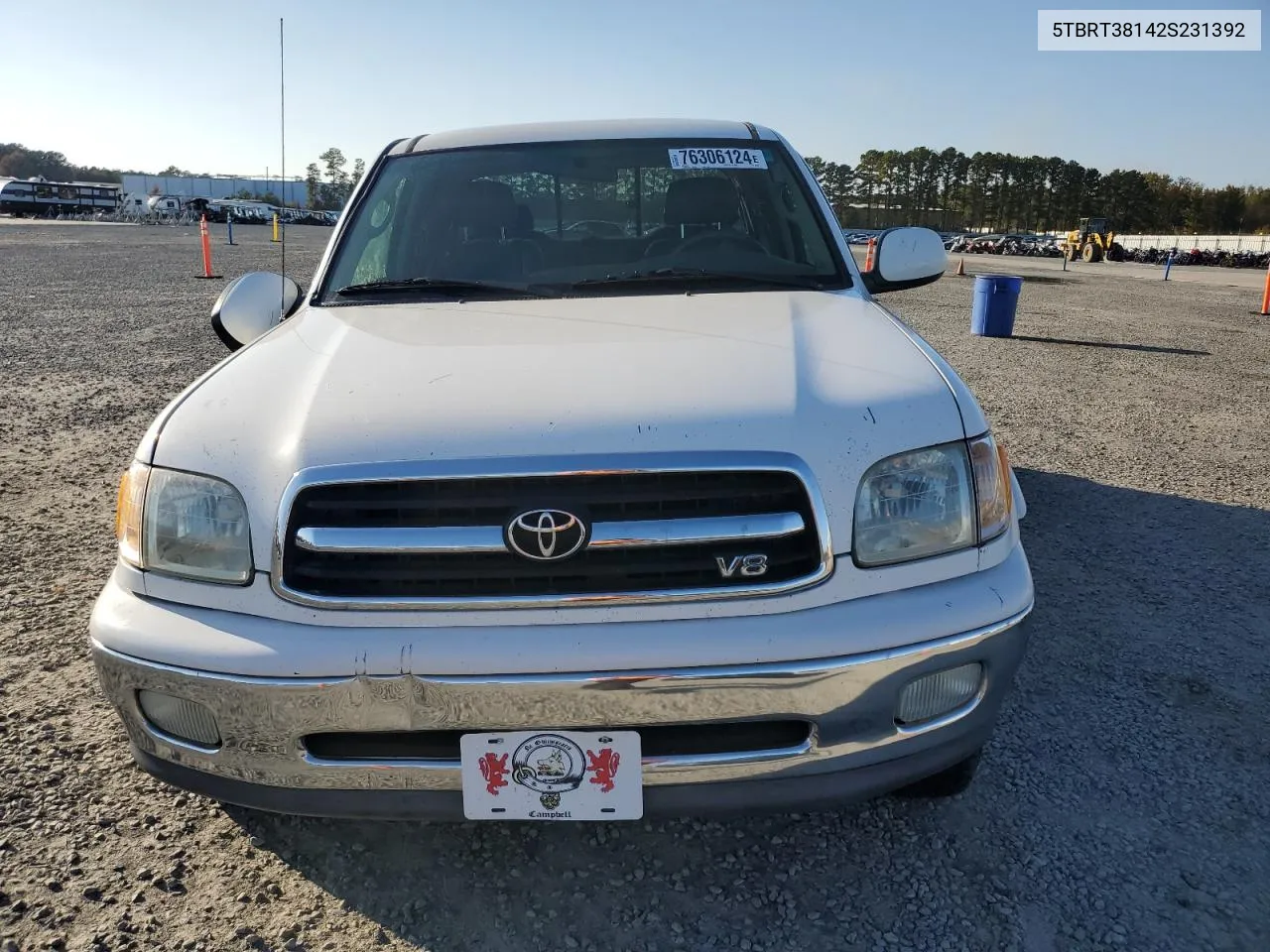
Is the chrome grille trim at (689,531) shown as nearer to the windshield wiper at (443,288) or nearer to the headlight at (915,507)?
the headlight at (915,507)

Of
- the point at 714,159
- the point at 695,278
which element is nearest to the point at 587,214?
the point at 714,159

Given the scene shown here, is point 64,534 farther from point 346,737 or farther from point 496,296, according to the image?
point 346,737

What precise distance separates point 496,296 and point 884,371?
1216 mm

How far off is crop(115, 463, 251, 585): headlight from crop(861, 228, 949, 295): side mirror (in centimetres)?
227

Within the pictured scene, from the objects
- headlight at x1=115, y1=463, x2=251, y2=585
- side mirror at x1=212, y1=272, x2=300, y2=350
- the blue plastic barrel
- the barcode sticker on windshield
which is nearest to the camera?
headlight at x1=115, y1=463, x2=251, y2=585

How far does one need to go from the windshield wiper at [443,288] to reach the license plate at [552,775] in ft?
4.70

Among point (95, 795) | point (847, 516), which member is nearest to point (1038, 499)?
point (847, 516)

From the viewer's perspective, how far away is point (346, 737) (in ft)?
5.86

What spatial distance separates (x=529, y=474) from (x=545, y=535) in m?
0.12

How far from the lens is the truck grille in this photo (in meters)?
1.73

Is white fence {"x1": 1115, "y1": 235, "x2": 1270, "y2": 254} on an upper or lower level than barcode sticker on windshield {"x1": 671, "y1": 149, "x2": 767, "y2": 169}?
upper

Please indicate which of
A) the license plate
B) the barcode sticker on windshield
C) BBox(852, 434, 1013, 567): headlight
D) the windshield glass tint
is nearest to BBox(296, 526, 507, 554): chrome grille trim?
the license plate

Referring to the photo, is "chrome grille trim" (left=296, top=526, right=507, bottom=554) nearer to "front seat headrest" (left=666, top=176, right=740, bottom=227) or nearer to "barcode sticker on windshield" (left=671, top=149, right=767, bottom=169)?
"front seat headrest" (left=666, top=176, right=740, bottom=227)

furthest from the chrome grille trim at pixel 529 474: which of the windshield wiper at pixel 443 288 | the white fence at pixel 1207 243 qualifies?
the white fence at pixel 1207 243
